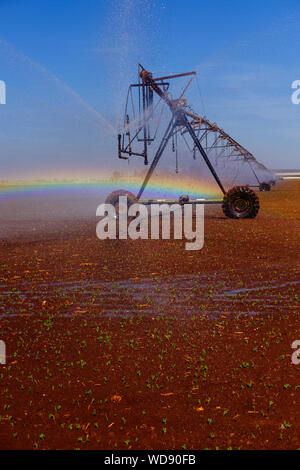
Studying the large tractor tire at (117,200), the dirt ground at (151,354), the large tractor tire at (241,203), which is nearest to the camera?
the dirt ground at (151,354)

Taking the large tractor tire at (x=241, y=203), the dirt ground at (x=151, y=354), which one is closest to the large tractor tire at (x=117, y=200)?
the large tractor tire at (x=241, y=203)

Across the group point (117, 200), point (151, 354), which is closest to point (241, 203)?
point (117, 200)

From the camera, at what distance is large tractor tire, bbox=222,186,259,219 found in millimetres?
20281

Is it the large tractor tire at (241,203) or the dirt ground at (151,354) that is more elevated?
the large tractor tire at (241,203)

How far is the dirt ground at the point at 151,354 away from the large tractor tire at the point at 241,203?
9.44 metres

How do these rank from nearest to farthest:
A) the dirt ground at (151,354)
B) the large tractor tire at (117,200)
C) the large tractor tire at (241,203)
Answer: the dirt ground at (151,354), the large tractor tire at (117,200), the large tractor tire at (241,203)

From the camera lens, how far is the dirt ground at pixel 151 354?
383 centimetres

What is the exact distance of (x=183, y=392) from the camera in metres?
4.48

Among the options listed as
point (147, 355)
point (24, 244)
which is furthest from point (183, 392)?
point (24, 244)

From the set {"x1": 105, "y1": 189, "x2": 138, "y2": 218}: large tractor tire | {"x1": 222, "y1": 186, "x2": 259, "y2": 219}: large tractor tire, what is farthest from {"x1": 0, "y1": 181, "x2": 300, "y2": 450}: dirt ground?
{"x1": 222, "y1": 186, "x2": 259, "y2": 219}: large tractor tire

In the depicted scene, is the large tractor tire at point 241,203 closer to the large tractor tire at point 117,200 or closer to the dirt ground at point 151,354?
the large tractor tire at point 117,200

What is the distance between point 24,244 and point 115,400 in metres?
11.2

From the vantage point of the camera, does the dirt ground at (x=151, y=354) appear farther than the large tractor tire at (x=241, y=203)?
No
